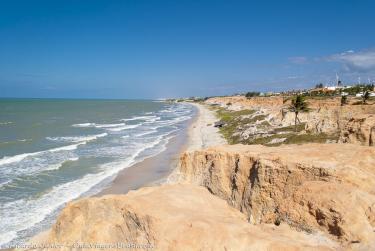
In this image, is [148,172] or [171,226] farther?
[148,172]

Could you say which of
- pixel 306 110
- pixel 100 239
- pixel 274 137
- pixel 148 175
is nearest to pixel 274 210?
pixel 100 239

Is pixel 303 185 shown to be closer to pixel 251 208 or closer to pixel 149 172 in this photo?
pixel 251 208

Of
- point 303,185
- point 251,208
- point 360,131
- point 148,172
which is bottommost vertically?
point 148,172

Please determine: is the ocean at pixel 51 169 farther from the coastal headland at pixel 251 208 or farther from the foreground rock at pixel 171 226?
the coastal headland at pixel 251 208

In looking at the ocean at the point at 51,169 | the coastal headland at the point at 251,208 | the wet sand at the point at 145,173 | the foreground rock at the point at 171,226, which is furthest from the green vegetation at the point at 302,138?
the foreground rock at the point at 171,226

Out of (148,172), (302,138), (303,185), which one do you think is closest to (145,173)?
(148,172)

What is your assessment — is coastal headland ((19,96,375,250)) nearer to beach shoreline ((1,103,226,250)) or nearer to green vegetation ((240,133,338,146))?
beach shoreline ((1,103,226,250))
